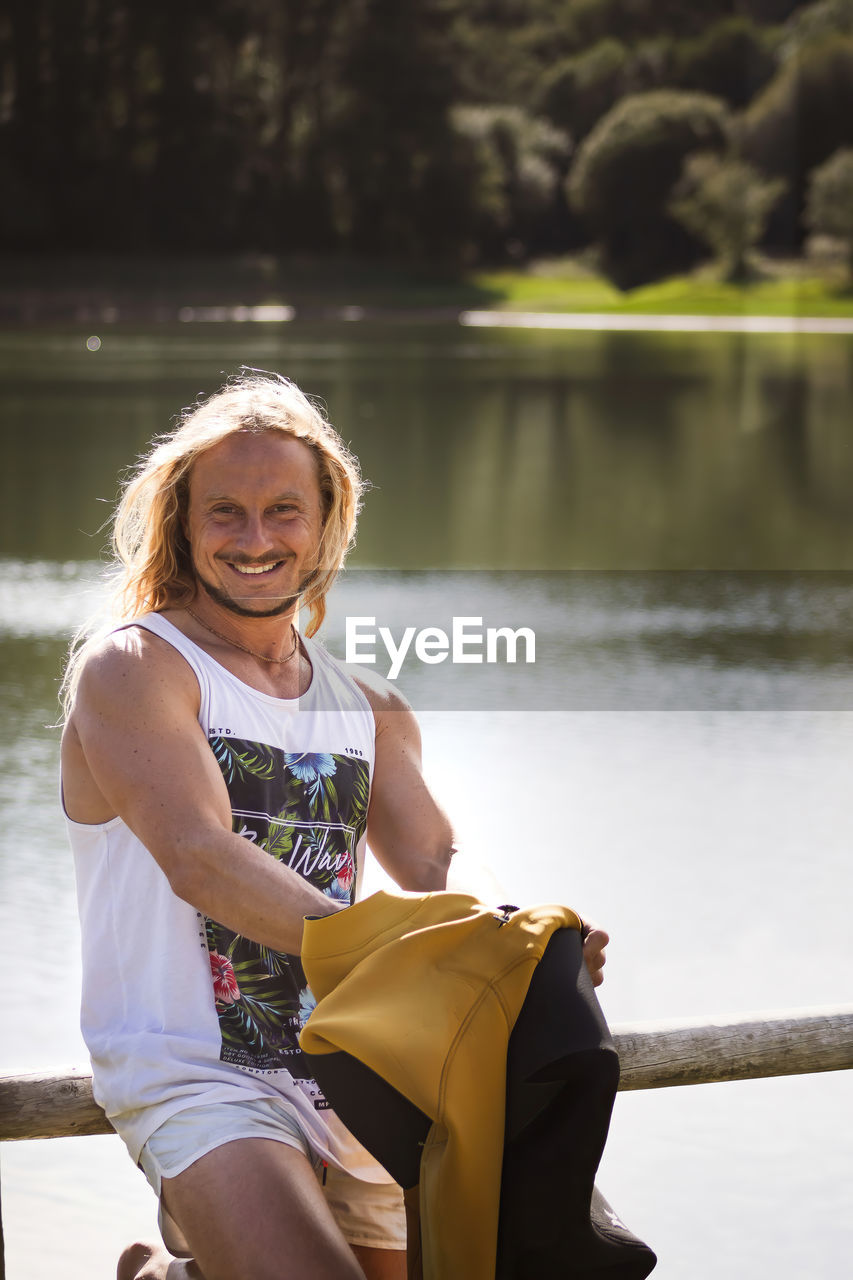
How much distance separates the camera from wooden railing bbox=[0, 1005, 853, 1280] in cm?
137

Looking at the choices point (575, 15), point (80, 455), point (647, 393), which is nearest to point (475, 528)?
point (80, 455)

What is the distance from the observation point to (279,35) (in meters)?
25.2

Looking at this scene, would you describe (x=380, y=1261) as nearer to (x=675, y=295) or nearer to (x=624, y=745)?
(x=624, y=745)

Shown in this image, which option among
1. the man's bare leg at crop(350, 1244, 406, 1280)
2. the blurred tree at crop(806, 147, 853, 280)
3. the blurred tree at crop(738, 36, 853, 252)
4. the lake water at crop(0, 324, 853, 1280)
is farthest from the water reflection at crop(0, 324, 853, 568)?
the man's bare leg at crop(350, 1244, 406, 1280)

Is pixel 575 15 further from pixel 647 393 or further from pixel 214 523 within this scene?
pixel 214 523

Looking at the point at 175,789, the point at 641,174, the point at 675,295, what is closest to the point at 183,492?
the point at 175,789

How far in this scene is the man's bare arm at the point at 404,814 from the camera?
5.02ft

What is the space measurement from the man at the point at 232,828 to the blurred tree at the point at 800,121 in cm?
1840

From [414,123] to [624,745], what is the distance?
19737 millimetres

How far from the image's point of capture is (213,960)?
1.33 meters

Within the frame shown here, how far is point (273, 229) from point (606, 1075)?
81.6ft

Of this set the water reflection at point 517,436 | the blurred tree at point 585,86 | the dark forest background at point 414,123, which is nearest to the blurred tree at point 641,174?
the dark forest background at point 414,123

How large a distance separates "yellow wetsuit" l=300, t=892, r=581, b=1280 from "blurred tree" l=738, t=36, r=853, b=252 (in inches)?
737

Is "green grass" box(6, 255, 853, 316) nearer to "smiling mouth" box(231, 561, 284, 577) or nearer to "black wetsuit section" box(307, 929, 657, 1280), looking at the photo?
"smiling mouth" box(231, 561, 284, 577)
